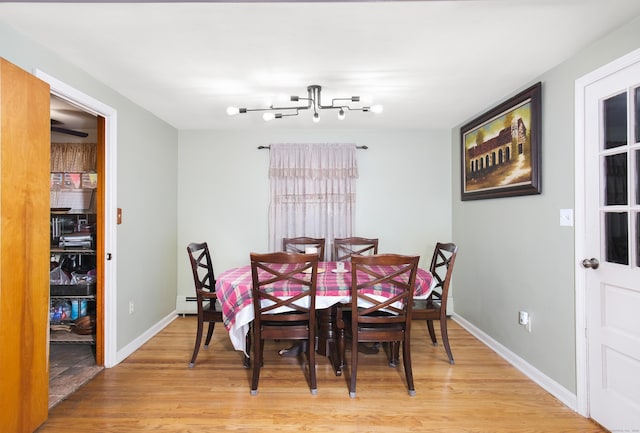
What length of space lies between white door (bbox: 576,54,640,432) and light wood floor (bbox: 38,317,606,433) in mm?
260

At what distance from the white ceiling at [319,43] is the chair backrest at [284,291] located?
4.23 ft

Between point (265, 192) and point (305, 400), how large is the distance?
8.06 feet

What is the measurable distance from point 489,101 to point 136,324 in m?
3.81

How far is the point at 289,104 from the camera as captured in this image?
10.4 ft

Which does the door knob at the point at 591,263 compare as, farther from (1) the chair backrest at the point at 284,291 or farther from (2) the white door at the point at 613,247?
(1) the chair backrest at the point at 284,291

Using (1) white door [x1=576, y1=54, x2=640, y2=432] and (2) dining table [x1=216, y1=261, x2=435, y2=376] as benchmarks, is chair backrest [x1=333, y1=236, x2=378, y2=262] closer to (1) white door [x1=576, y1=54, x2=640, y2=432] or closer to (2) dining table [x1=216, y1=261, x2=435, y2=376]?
(2) dining table [x1=216, y1=261, x2=435, y2=376]

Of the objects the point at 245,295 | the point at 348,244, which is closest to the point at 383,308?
the point at 245,295

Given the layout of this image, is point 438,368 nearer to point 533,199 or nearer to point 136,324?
point 533,199

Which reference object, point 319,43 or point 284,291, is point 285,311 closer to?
point 284,291

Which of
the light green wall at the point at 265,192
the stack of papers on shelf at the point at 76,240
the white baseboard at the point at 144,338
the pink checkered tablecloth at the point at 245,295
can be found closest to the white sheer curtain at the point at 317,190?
the light green wall at the point at 265,192

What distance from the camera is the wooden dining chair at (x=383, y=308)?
7.23 ft

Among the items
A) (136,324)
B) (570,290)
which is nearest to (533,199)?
(570,290)

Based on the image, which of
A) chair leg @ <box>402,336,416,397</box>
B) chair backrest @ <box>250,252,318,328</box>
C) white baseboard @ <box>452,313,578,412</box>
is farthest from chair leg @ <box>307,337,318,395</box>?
white baseboard @ <box>452,313,578,412</box>

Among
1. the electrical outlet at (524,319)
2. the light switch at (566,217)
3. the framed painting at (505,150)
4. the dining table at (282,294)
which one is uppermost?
the framed painting at (505,150)
